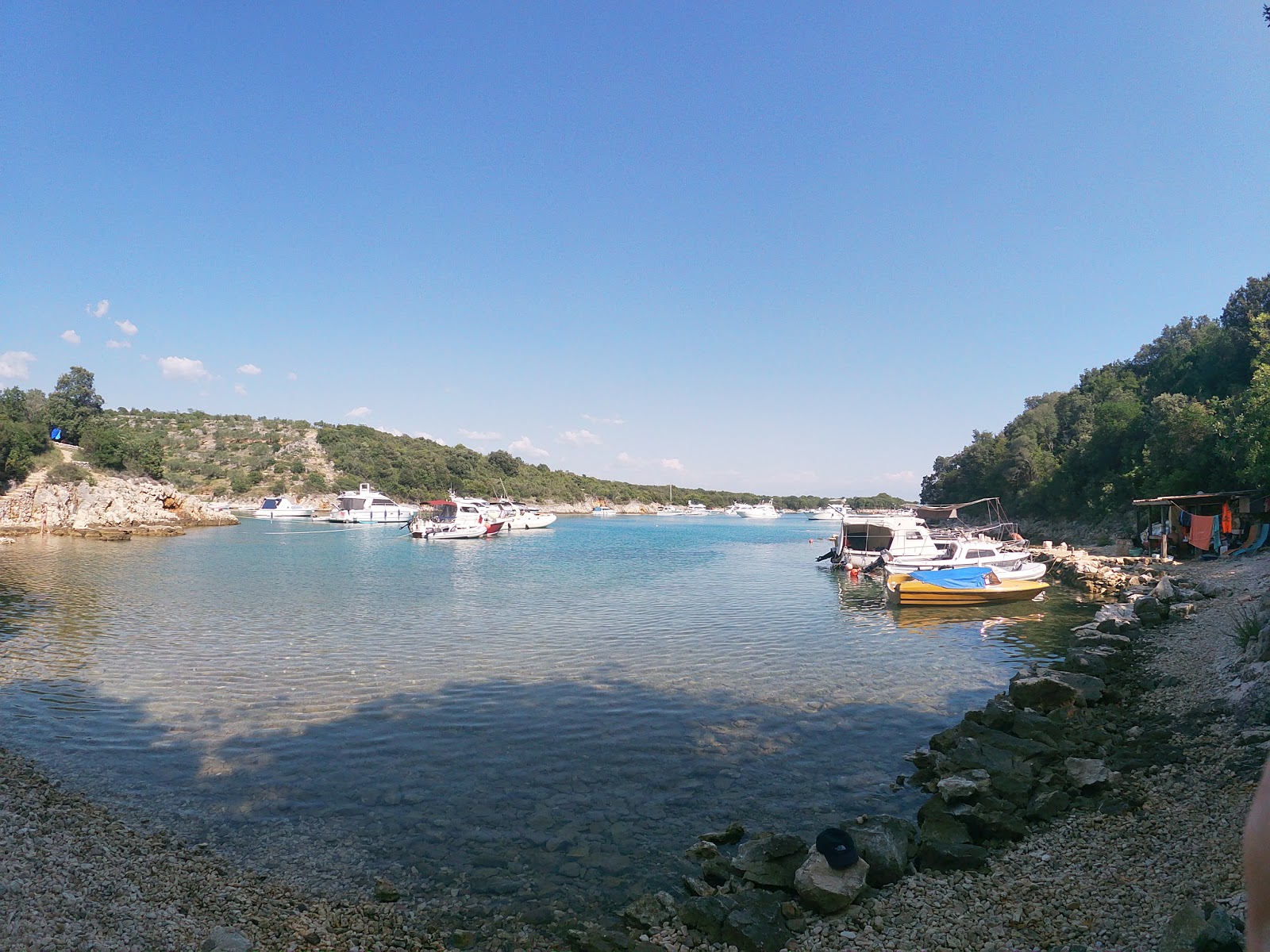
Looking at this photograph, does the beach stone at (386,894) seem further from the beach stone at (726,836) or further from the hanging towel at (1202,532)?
the hanging towel at (1202,532)

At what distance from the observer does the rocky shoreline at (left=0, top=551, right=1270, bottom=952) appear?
248 inches

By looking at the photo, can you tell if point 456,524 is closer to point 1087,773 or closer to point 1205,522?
point 1205,522

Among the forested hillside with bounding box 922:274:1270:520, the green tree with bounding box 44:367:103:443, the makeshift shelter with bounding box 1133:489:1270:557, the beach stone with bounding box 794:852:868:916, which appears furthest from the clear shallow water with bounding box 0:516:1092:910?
the green tree with bounding box 44:367:103:443

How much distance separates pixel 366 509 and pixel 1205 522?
82.1m

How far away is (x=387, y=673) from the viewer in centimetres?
1644

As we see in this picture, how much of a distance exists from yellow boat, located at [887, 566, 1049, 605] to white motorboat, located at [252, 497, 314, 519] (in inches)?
3426

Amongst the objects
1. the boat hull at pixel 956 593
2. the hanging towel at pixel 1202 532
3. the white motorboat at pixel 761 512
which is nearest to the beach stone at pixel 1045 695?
the boat hull at pixel 956 593

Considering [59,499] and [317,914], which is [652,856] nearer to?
[317,914]

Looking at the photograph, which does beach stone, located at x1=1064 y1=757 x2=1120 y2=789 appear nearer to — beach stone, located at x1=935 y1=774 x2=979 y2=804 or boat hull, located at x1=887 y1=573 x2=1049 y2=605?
beach stone, located at x1=935 y1=774 x2=979 y2=804

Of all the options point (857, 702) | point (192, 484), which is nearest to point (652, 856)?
point (857, 702)

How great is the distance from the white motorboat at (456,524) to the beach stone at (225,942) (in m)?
61.5

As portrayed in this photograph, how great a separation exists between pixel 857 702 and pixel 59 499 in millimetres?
66998

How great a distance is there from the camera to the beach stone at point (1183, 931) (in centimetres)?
523

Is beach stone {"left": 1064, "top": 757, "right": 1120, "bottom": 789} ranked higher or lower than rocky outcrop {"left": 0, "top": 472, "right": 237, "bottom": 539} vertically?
lower
